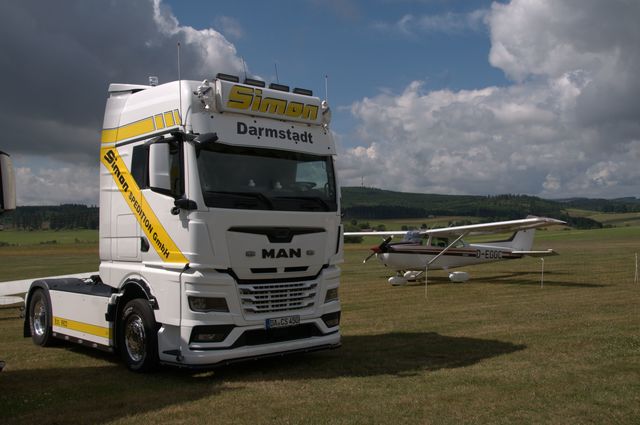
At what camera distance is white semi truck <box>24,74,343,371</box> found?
7.01m

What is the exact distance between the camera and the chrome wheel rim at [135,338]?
7.59 meters

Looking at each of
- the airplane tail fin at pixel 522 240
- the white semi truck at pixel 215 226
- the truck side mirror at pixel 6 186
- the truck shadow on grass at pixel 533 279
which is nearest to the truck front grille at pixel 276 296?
the white semi truck at pixel 215 226

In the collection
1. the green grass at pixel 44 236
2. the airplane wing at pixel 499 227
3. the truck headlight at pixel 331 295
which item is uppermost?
the airplane wing at pixel 499 227

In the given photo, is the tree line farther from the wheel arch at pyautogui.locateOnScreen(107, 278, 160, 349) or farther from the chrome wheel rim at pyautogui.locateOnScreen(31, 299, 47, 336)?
the wheel arch at pyautogui.locateOnScreen(107, 278, 160, 349)

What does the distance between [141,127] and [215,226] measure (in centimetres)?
198

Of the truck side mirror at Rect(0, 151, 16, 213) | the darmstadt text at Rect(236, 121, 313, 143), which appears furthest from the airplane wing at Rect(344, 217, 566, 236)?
the truck side mirror at Rect(0, 151, 16, 213)

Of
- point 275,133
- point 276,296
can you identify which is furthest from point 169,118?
point 276,296

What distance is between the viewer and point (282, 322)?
7520 mm

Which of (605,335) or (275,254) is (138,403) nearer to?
(275,254)

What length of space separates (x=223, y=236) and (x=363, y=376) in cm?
243

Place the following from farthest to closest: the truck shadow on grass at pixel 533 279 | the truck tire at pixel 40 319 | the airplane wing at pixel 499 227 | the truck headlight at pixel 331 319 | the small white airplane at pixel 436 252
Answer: the small white airplane at pixel 436 252
the airplane wing at pixel 499 227
the truck shadow on grass at pixel 533 279
the truck tire at pixel 40 319
the truck headlight at pixel 331 319

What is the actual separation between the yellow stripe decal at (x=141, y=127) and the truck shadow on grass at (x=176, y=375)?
3147mm

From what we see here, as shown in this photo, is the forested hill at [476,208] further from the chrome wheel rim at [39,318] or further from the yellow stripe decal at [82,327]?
the yellow stripe decal at [82,327]

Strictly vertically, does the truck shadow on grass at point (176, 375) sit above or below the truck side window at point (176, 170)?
below
